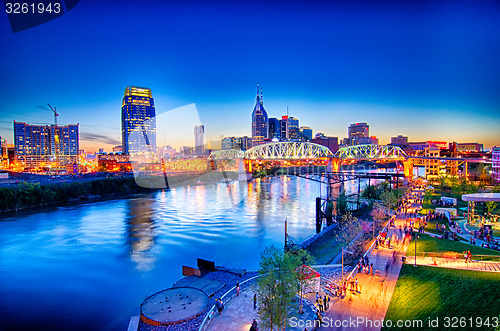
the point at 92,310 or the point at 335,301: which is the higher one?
the point at 335,301

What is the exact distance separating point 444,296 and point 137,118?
5988 inches

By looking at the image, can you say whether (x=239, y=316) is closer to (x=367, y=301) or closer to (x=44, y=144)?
(x=367, y=301)

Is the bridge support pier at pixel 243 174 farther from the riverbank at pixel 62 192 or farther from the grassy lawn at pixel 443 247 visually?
the grassy lawn at pixel 443 247

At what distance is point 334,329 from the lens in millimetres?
7633

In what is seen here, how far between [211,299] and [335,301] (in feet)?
16.5

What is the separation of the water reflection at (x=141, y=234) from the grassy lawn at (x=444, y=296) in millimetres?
14586

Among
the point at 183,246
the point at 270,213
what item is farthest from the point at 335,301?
the point at 270,213

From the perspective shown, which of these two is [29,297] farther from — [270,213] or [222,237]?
Result: [270,213]

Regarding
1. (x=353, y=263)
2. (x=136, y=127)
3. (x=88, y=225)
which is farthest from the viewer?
(x=136, y=127)

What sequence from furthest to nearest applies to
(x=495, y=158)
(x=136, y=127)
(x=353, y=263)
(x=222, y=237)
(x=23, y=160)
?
(x=136, y=127) < (x=23, y=160) < (x=495, y=158) < (x=222, y=237) < (x=353, y=263)

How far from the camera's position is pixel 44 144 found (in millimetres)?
116750

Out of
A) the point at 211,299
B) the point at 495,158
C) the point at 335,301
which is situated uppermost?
the point at 495,158

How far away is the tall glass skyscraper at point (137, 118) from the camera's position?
13600 centimetres

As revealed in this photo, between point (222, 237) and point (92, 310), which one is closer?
point (92, 310)
